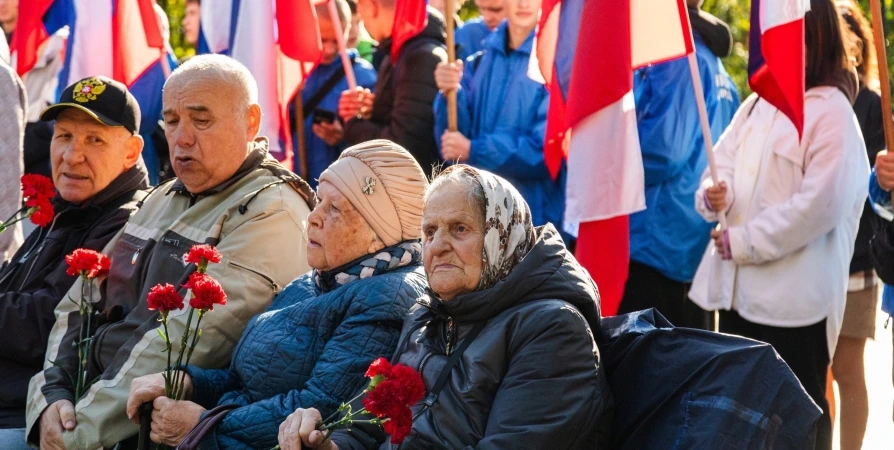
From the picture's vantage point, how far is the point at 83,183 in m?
5.30

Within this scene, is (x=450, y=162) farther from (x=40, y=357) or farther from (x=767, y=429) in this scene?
(x=767, y=429)

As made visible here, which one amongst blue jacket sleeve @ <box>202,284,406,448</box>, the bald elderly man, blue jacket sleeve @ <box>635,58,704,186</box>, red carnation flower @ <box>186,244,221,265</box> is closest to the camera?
red carnation flower @ <box>186,244,221,265</box>

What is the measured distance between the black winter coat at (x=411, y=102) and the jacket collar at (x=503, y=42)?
517mm

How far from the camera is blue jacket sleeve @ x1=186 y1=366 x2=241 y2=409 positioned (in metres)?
4.25

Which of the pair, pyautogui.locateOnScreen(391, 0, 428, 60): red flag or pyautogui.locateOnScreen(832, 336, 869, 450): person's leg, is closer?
pyautogui.locateOnScreen(832, 336, 869, 450): person's leg

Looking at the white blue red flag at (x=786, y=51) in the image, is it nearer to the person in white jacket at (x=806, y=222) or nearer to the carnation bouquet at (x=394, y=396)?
the person in white jacket at (x=806, y=222)

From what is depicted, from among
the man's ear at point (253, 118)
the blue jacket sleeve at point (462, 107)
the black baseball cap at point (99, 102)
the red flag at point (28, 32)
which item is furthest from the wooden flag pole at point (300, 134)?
the man's ear at point (253, 118)

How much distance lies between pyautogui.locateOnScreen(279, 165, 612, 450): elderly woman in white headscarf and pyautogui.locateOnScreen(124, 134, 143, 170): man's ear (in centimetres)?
212

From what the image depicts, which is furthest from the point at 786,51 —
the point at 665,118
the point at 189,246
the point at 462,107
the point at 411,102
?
the point at 411,102

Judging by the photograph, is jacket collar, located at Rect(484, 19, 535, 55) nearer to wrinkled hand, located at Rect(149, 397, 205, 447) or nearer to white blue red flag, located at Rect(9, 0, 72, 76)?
wrinkled hand, located at Rect(149, 397, 205, 447)

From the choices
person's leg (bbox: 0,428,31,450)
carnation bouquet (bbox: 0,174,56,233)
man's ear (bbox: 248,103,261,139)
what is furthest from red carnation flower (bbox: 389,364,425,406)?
person's leg (bbox: 0,428,31,450)

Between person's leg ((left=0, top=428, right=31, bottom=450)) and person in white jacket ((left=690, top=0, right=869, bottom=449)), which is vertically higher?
person in white jacket ((left=690, top=0, right=869, bottom=449))

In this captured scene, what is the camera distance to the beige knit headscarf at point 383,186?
4.18m

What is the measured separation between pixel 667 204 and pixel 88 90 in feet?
9.64
